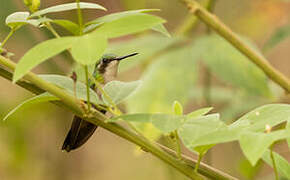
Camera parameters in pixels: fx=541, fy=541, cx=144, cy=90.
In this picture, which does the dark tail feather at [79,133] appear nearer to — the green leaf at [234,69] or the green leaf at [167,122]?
the green leaf at [167,122]

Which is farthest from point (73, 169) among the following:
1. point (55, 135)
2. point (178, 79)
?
point (178, 79)

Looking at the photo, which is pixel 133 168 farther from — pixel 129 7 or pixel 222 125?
pixel 222 125

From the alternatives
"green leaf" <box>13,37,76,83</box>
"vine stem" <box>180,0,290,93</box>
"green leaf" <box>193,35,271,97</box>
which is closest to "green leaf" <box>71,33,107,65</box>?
"green leaf" <box>13,37,76,83</box>

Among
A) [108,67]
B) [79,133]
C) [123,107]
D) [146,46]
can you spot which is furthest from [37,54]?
[123,107]


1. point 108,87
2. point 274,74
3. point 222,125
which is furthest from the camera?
point 274,74

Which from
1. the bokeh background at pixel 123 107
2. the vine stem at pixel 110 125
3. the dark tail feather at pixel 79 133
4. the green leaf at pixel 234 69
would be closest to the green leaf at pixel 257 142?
the vine stem at pixel 110 125
